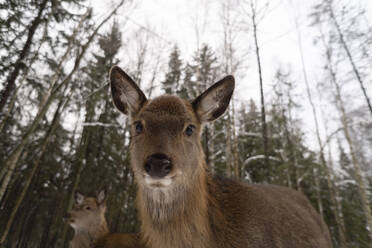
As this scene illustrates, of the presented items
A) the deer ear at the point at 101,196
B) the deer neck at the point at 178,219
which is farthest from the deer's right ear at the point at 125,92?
the deer ear at the point at 101,196

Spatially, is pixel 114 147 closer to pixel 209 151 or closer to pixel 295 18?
pixel 209 151

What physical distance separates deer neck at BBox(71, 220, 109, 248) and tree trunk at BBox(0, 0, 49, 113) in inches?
288

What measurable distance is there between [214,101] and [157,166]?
1.54 meters

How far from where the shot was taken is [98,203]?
8.29 m

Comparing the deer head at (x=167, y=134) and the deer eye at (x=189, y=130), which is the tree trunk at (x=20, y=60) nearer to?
the deer head at (x=167, y=134)

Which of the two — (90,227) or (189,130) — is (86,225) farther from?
(189,130)

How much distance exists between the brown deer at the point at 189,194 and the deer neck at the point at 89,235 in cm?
555

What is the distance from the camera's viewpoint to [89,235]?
24.7 ft

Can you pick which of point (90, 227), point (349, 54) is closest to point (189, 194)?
point (90, 227)

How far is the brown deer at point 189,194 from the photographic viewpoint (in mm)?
2451

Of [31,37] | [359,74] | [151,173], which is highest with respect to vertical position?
[31,37]

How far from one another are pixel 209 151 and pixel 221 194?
371 inches

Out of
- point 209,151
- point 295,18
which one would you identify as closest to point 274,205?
point 209,151

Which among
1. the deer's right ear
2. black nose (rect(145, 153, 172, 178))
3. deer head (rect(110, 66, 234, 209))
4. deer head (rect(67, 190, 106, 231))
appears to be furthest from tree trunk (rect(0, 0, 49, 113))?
black nose (rect(145, 153, 172, 178))
